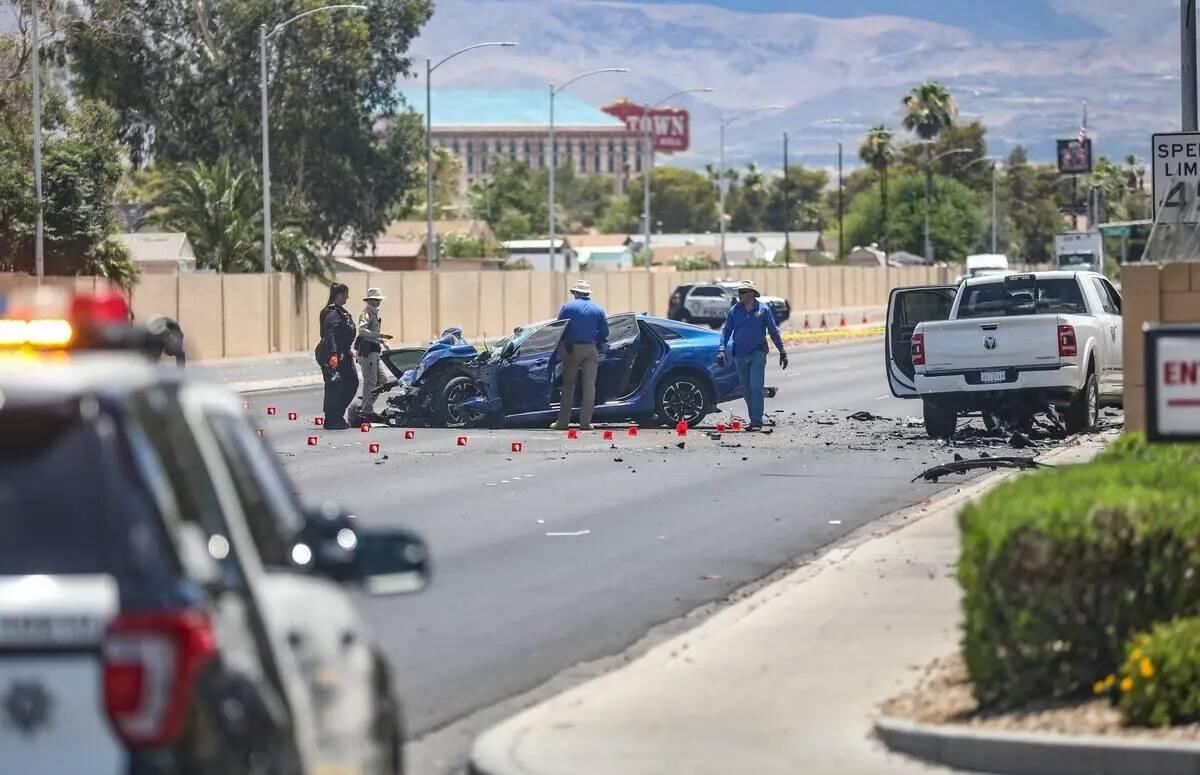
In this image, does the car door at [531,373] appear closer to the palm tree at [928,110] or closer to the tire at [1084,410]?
the tire at [1084,410]

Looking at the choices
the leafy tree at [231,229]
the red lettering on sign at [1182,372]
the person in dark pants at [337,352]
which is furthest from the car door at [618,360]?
the leafy tree at [231,229]

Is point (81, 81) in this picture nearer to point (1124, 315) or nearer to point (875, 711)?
point (1124, 315)

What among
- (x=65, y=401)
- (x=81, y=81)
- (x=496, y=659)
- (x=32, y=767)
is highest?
(x=81, y=81)

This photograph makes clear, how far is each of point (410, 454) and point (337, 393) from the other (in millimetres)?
3711

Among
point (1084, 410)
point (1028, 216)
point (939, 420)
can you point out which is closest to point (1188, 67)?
point (1084, 410)

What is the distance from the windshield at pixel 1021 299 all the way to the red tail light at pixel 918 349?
1386 mm

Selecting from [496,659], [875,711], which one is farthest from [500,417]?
[875,711]

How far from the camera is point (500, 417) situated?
2755 cm

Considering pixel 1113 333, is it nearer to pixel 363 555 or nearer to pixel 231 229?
pixel 363 555

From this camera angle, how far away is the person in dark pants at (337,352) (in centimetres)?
2722

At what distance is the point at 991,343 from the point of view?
80.4 feet

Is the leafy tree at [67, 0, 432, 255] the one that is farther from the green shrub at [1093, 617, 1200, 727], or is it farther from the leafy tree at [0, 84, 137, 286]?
the green shrub at [1093, 617, 1200, 727]

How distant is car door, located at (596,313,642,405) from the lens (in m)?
27.2

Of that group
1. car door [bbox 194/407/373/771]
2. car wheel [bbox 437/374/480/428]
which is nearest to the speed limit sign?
car wheel [bbox 437/374/480/428]
